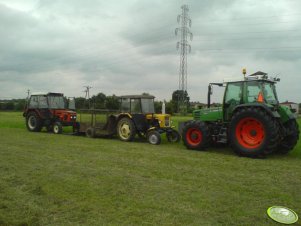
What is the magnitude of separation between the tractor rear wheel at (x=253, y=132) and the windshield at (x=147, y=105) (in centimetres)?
435

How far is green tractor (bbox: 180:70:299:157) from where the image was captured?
27.6 feet

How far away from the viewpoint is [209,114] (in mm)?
10289

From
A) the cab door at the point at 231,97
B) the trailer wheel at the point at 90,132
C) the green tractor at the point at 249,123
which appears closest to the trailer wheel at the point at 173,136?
the green tractor at the point at 249,123

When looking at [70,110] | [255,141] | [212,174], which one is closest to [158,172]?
[212,174]

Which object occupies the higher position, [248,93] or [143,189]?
[248,93]

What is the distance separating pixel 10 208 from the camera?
14.5ft

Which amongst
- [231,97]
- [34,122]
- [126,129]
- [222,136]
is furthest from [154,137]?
[34,122]

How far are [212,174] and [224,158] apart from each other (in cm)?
210

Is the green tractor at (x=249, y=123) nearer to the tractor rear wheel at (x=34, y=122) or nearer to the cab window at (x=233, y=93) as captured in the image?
the cab window at (x=233, y=93)

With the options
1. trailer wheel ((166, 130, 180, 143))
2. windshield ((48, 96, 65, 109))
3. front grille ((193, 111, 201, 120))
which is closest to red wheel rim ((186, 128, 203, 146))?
front grille ((193, 111, 201, 120))

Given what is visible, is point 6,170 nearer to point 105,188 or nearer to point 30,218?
point 105,188

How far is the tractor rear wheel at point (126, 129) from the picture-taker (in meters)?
12.4

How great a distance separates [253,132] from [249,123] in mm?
250

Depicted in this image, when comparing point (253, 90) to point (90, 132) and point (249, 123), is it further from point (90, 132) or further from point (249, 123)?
point (90, 132)
